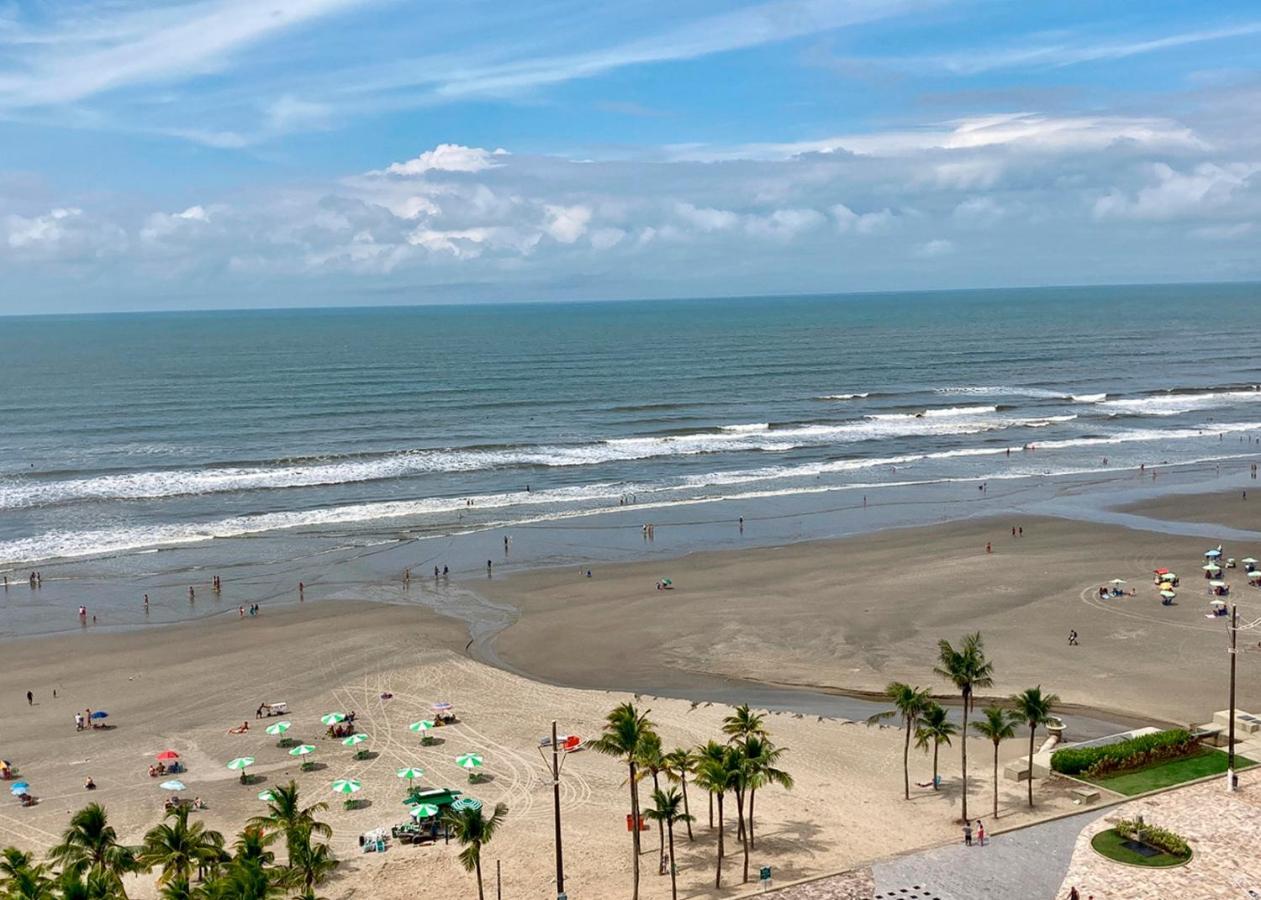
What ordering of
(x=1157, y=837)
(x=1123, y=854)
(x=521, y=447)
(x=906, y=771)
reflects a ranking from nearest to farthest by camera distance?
1. (x=1123, y=854)
2. (x=1157, y=837)
3. (x=906, y=771)
4. (x=521, y=447)

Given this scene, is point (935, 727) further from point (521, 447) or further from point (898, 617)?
point (521, 447)

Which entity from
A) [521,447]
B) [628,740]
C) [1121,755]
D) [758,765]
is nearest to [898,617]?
→ [1121,755]

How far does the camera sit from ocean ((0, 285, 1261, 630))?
225ft

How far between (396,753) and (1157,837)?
2378cm

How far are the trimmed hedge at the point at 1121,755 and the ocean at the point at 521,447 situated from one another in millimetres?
33387

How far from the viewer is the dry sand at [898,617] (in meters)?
43.9

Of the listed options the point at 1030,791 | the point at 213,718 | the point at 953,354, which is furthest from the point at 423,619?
the point at 953,354

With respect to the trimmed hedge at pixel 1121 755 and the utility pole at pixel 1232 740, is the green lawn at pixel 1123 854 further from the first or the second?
the utility pole at pixel 1232 740

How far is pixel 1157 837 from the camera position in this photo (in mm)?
28641

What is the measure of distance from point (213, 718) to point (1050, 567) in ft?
139

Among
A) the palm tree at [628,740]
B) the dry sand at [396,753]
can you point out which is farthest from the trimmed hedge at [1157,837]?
the palm tree at [628,740]

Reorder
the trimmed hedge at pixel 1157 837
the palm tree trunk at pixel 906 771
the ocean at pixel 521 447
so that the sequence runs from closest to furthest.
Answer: the trimmed hedge at pixel 1157 837 < the palm tree trunk at pixel 906 771 < the ocean at pixel 521 447

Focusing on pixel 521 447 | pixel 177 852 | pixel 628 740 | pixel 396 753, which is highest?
pixel 521 447

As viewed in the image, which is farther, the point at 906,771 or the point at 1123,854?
the point at 906,771
